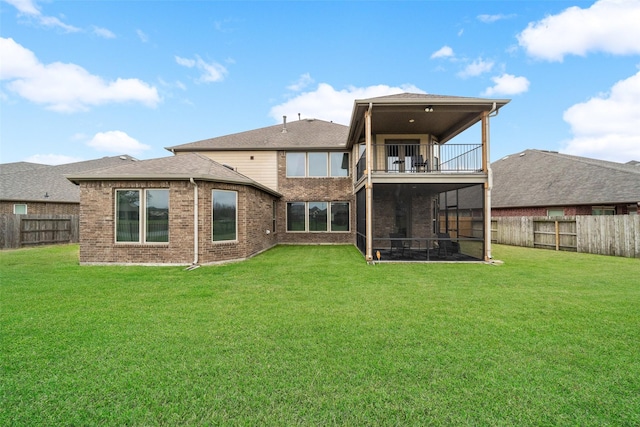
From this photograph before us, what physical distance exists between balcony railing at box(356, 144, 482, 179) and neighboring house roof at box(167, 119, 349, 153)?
2435mm

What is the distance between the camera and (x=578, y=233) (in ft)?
38.1

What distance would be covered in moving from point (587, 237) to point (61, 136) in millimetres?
28449

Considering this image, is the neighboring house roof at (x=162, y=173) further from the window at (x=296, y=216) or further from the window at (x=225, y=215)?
the window at (x=296, y=216)

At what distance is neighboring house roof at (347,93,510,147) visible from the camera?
28.7ft

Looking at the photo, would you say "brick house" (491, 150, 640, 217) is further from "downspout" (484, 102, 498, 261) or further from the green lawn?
the green lawn

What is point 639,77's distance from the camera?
17391 millimetres

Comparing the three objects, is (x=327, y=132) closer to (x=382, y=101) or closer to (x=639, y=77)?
(x=382, y=101)

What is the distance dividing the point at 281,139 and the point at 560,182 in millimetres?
15851

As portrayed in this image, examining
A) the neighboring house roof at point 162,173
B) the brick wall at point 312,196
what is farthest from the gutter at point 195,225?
the brick wall at point 312,196

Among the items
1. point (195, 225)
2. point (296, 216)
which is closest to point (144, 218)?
point (195, 225)

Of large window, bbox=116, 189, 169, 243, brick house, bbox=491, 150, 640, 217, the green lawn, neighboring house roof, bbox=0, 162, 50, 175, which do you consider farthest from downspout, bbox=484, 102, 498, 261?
neighboring house roof, bbox=0, 162, 50, 175

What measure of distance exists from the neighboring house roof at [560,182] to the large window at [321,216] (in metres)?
10.3

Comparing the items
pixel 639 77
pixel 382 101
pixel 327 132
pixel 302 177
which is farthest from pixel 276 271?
pixel 639 77

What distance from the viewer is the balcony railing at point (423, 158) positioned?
34.3 feet
